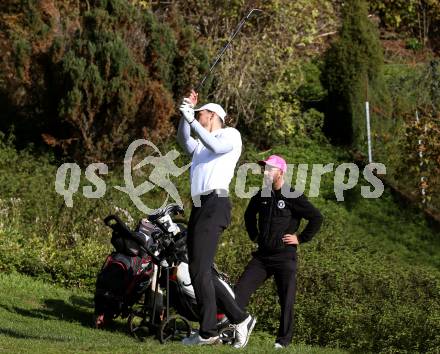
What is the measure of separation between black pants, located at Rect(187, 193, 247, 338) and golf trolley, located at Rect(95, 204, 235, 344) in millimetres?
732

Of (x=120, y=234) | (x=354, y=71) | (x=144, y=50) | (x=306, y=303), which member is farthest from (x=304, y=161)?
(x=120, y=234)

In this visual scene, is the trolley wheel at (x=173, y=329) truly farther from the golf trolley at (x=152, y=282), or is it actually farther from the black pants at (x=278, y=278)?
the black pants at (x=278, y=278)

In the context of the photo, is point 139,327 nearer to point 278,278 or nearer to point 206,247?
point 278,278

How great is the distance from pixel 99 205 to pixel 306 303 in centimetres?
520

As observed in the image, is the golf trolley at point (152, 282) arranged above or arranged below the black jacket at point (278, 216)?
below

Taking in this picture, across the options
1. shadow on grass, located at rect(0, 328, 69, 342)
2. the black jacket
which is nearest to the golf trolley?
the black jacket

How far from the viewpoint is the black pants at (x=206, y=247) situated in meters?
8.72

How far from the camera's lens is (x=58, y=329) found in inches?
412

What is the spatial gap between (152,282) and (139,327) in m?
0.46

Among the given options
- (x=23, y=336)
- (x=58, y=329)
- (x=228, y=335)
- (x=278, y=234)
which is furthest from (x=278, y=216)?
(x=23, y=336)

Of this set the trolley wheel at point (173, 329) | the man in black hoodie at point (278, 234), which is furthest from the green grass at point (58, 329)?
the man in black hoodie at point (278, 234)

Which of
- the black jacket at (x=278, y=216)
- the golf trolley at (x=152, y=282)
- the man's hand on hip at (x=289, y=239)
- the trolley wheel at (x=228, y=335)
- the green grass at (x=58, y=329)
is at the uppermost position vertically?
the black jacket at (x=278, y=216)

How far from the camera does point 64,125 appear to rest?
18.2 metres

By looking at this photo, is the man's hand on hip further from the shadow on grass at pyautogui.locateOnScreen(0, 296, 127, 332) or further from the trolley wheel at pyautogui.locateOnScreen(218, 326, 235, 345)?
the shadow on grass at pyautogui.locateOnScreen(0, 296, 127, 332)
